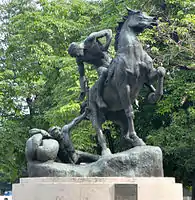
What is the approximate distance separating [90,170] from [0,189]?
150 ft

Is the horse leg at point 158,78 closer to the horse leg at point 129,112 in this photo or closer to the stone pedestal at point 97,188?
the horse leg at point 129,112

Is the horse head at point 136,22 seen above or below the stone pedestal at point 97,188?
above

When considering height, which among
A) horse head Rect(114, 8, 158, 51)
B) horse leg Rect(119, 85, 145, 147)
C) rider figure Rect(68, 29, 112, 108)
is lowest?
horse leg Rect(119, 85, 145, 147)

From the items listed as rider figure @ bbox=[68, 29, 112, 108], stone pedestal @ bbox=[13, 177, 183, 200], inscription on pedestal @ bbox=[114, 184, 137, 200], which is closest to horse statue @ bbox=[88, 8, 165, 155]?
rider figure @ bbox=[68, 29, 112, 108]

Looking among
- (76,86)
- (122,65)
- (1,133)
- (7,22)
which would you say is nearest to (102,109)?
(122,65)

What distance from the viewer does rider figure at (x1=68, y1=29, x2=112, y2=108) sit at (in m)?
9.19

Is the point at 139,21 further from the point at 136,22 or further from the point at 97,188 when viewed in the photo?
the point at 97,188

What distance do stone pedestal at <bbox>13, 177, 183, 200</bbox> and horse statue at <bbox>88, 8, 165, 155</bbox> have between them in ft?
3.12

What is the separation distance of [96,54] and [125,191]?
2.97 m

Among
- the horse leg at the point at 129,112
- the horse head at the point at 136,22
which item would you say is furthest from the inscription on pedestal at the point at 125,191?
the horse head at the point at 136,22

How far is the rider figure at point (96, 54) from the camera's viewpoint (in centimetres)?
919

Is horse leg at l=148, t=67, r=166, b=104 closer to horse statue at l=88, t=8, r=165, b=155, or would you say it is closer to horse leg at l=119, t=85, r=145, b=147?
horse statue at l=88, t=8, r=165, b=155

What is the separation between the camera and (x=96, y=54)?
9477mm

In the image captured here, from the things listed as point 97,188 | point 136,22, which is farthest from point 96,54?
point 97,188
